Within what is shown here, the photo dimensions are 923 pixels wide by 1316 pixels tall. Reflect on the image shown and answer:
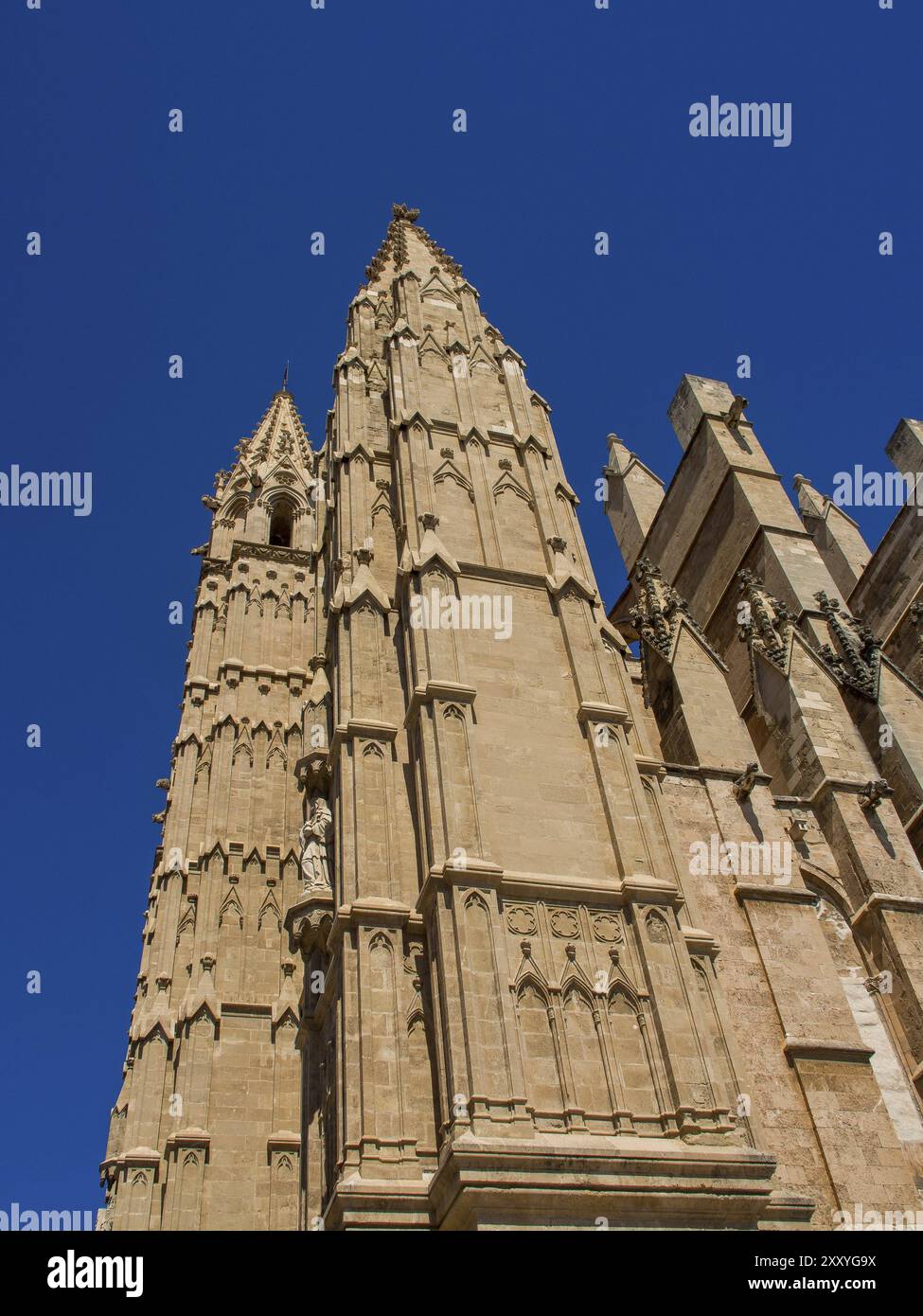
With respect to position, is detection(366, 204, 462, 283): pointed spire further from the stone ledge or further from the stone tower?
the stone ledge

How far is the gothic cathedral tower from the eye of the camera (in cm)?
940

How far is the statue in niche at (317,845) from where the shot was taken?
12.8 meters

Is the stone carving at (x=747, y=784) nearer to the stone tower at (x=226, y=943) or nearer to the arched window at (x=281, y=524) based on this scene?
the stone tower at (x=226, y=943)

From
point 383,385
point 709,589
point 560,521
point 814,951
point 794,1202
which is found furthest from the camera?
point 709,589

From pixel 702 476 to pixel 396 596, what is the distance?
13.1 metres

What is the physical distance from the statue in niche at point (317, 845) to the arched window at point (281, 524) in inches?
1100

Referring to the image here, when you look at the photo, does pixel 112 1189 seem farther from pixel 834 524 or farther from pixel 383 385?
pixel 834 524

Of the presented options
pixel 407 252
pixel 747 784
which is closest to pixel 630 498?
pixel 407 252

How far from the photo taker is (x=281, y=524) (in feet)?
135

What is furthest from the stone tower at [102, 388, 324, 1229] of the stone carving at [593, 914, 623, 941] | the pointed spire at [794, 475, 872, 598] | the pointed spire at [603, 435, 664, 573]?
the pointed spire at [794, 475, 872, 598]

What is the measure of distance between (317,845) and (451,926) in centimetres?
330

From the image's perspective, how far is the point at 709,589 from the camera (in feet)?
81.1
